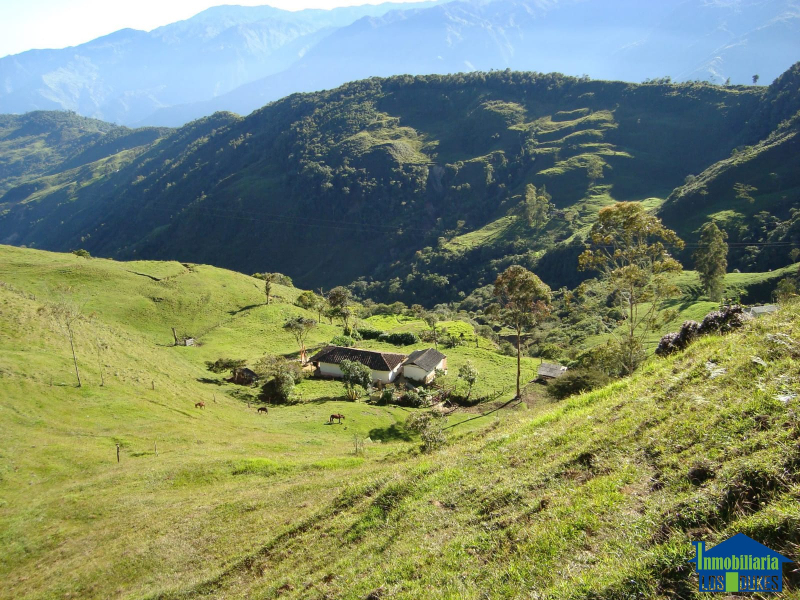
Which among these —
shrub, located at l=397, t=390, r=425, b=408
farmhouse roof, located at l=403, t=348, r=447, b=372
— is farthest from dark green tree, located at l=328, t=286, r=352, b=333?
shrub, located at l=397, t=390, r=425, b=408

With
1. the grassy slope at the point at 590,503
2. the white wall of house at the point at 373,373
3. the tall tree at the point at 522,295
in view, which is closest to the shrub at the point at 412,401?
the white wall of house at the point at 373,373

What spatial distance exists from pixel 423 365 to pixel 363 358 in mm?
8154

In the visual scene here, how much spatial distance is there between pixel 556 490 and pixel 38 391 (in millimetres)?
37923

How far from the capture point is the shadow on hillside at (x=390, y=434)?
38.8 meters

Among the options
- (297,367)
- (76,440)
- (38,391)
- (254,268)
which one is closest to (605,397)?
(76,440)

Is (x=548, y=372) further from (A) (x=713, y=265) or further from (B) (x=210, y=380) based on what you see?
(A) (x=713, y=265)

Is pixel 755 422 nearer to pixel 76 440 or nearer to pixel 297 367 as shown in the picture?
pixel 76 440

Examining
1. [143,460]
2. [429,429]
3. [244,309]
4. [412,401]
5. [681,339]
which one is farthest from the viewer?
[244,309]

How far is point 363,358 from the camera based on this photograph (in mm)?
59312

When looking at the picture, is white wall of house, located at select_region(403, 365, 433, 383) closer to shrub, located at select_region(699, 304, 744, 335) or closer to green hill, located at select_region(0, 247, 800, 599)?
green hill, located at select_region(0, 247, 800, 599)

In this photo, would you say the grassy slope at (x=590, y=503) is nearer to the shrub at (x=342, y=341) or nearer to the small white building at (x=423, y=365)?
the small white building at (x=423, y=365)

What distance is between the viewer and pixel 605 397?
14.4 metres

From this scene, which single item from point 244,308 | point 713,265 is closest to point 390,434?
point 244,308

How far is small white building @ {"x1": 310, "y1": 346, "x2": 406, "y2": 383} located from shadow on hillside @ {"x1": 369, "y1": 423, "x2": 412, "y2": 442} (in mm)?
15848
